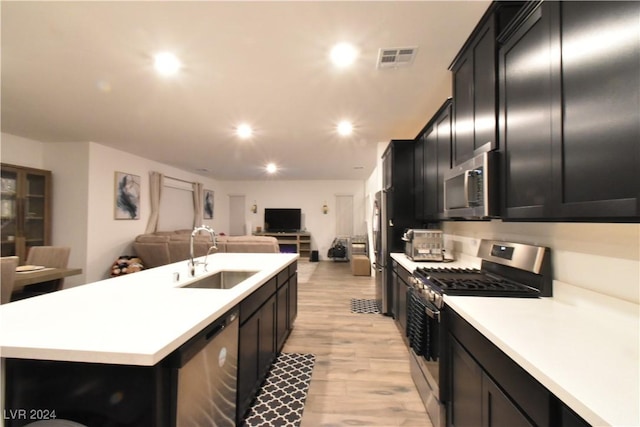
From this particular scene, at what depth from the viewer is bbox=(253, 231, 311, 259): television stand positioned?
8.34m

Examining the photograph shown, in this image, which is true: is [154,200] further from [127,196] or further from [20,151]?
[20,151]

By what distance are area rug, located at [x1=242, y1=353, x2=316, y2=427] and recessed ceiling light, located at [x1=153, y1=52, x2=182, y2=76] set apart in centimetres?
270

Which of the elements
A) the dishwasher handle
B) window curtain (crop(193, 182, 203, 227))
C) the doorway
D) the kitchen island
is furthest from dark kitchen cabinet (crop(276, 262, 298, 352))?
the doorway

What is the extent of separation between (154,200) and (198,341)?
5738 millimetres

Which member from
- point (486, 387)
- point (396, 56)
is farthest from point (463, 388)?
point (396, 56)

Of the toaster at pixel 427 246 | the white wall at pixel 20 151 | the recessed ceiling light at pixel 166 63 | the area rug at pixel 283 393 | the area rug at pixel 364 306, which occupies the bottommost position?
the area rug at pixel 283 393

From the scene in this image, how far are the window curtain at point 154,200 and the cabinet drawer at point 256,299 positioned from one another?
473 cm

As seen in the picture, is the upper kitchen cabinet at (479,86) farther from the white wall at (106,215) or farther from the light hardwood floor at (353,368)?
the white wall at (106,215)

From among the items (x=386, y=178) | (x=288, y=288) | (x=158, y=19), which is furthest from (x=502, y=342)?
(x=386, y=178)

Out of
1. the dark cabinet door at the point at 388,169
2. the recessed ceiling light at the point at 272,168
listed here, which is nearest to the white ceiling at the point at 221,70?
the dark cabinet door at the point at 388,169

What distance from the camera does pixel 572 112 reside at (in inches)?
37.2

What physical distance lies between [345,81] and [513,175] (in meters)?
1.71

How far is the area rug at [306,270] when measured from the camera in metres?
5.71

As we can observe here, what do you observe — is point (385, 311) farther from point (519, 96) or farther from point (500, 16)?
point (500, 16)
